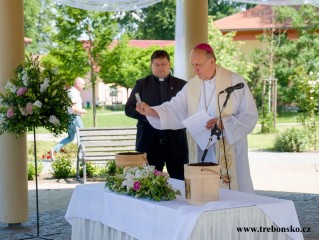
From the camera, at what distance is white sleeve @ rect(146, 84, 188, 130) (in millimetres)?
6602

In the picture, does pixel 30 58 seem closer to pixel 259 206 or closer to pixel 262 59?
pixel 259 206

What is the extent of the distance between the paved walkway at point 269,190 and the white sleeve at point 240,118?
1.58 m

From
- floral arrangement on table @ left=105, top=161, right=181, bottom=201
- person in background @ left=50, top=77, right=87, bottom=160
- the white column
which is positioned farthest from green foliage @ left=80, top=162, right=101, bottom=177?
floral arrangement on table @ left=105, top=161, right=181, bottom=201

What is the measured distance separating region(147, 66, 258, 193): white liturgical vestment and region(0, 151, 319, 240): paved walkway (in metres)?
1.19

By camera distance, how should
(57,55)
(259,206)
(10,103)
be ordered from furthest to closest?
(57,55) < (10,103) < (259,206)

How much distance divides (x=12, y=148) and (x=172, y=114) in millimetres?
2328

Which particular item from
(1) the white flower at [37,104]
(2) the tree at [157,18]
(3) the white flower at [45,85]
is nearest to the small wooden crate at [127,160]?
(1) the white flower at [37,104]

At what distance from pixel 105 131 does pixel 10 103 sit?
15.4 ft

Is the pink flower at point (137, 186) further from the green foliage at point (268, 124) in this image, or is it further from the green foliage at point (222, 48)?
the green foliage at point (222, 48)

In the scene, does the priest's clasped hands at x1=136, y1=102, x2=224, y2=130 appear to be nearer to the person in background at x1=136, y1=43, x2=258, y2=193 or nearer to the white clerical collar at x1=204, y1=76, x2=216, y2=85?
the person in background at x1=136, y1=43, x2=258, y2=193

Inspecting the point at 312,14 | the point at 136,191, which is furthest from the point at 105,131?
the point at 312,14

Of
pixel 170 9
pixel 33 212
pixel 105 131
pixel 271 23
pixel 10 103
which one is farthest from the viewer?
pixel 170 9

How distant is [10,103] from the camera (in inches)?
292

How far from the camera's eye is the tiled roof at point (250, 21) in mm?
36062
